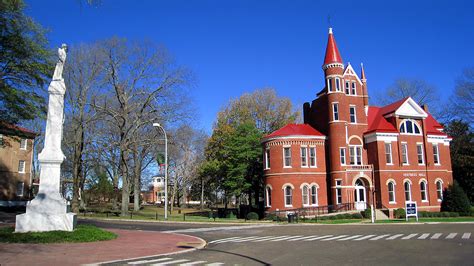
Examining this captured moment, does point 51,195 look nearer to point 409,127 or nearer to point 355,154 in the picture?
point 355,154

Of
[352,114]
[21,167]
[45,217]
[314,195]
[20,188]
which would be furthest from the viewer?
[21,167]

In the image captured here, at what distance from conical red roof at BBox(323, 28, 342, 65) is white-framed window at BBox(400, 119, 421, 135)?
1013 centimetres

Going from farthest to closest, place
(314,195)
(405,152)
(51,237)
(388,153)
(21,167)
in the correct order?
(21,167), (405,152), (388,153), (314,195), (51,237)

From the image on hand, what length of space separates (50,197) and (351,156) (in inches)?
1271

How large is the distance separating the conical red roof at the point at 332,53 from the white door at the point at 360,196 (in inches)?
534

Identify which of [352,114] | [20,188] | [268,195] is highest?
[352,114]

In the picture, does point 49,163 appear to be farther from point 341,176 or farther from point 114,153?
point 114,153

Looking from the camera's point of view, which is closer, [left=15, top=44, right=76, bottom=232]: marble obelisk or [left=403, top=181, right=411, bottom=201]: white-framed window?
[left=15, top=44, right=76, bottom=232]: marble obelisk

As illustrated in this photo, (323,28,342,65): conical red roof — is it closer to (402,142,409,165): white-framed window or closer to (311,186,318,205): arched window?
(402,142,409,165): white-framed window

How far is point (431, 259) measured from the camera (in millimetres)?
12016

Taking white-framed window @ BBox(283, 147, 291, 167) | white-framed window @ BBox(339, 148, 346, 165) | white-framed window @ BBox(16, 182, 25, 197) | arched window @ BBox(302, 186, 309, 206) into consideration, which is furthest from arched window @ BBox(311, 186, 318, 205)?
white-framed window @ BBox(16, 182, 25, 197)

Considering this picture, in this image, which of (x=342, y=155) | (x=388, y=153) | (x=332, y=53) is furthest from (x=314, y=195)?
(x=332, y=53)

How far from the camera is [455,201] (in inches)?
1647

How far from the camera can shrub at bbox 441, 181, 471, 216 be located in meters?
41.2
